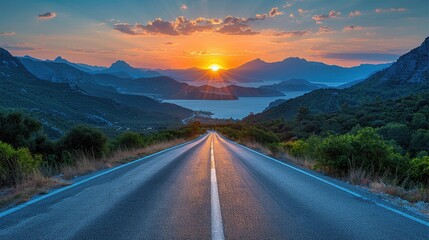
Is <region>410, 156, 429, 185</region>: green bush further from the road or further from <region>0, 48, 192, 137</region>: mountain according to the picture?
<region>0, 48, 192, 137</region>: mountain

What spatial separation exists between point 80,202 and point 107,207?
2.46ft

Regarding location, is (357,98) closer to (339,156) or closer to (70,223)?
(339,156)

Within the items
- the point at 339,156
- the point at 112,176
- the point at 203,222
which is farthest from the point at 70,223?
the point at 339,156

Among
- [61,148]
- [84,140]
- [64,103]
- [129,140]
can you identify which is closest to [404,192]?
[84,140]

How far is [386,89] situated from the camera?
110 metres

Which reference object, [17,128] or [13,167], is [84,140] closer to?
[17,128]

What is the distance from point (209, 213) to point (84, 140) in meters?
15.4

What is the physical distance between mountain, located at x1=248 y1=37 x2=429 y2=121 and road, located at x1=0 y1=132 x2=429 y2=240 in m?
92.2

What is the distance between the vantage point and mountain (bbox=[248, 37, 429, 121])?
→ 9875 centimetres

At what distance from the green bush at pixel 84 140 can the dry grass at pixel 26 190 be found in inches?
402

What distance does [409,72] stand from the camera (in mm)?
112750

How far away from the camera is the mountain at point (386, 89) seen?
98750mm

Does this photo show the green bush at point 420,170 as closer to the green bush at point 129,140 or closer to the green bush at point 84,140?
the green bush at point 84,140

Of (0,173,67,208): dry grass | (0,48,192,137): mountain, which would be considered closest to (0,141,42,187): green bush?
(0,173,67,208): dry grass
